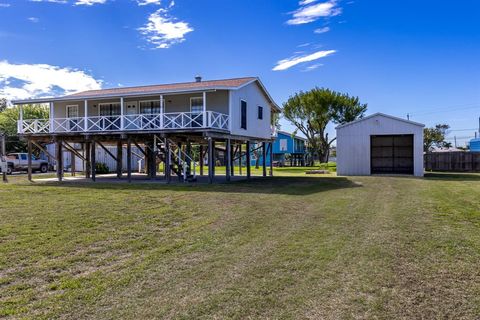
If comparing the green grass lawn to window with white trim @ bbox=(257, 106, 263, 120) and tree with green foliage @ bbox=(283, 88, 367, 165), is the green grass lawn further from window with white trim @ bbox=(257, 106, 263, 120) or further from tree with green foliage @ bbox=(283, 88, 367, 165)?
tree with green foliage @ bbox=(283, 88, 367, 165)

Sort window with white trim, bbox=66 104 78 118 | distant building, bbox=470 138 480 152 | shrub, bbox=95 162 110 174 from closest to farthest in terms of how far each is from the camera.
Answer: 1. window with white trim, bbox=66 104 78 118
2. shrub, bbox=95 162 110 174
3. distant building, bbox=470 138 480 152

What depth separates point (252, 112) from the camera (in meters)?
22.0

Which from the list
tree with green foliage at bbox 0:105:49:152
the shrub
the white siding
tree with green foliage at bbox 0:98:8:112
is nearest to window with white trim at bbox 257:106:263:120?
the white siding

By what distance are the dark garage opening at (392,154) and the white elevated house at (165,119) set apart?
1060 centimetres

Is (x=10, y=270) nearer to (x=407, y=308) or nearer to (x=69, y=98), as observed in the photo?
(x=407, y=308)

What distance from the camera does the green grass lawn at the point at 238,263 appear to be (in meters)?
3.84

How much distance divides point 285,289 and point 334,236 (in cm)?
266

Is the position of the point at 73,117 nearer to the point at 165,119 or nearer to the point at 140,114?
the point at 140,114

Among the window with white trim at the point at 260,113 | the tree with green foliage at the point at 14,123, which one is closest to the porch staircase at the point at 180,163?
the window with white trim at the point at 260,113

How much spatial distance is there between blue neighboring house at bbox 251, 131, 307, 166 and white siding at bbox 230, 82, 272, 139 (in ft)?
93.7

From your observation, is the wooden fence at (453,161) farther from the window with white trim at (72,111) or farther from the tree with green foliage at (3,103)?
the tree with green foliage at (3,103)

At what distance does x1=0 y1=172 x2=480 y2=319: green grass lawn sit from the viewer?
3836 mm

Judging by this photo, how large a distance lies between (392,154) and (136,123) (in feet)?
62.2

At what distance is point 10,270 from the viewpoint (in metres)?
4.84
